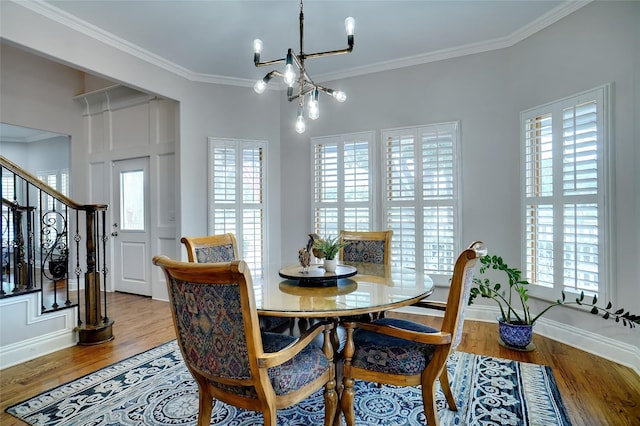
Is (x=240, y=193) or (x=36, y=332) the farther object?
(x=240, y=193)

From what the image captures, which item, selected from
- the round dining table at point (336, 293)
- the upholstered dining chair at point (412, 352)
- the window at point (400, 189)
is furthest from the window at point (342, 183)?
the upholstered dining chair at point (412, 352)

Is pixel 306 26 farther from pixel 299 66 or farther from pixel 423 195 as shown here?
pixel 423 195

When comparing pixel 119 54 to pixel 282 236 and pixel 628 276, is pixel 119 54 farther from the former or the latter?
pixel 628 276

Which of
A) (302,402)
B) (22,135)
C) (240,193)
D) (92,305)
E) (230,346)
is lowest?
(302,402)

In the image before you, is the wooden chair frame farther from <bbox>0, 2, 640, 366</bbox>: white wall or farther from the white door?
the white door

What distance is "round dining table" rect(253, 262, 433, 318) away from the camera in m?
1.54

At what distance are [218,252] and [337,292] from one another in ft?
3.82

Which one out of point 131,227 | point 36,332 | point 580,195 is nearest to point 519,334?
point 580,195

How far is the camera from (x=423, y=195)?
3844 millimetres

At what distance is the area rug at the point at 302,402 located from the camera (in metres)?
1.93

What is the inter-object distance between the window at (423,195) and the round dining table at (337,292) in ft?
4.70

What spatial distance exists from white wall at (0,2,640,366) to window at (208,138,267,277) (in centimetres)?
13

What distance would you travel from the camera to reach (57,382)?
2.38 metres

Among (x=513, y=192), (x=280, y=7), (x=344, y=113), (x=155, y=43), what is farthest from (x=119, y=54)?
(x=513, y=192)
